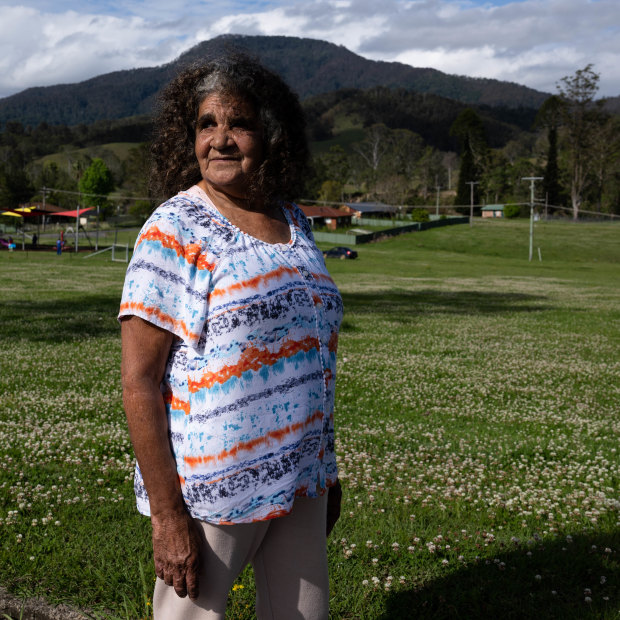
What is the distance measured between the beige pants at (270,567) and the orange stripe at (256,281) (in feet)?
2.68

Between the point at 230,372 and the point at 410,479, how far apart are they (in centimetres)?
372

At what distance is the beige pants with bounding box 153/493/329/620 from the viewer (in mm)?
2334

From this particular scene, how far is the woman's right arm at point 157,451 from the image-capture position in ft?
7.23

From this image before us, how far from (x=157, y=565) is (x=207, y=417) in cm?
56

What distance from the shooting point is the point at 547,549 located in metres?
4.36

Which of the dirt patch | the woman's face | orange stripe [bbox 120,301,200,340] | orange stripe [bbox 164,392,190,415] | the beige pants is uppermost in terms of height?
the woman's face

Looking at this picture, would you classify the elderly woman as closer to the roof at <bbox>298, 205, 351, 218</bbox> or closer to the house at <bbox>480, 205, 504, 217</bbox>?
the roof at <bbox>298, 205, 351, 218</bbox>

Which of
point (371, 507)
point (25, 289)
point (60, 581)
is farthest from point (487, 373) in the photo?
point (25, 289)

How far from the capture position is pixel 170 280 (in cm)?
220

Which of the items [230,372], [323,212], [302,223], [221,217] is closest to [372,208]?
[323,212]

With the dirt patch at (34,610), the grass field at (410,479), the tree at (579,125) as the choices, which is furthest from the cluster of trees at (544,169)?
the dirt patch at (34,610)

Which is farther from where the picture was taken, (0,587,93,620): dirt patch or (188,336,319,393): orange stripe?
(0,587,93,620): dirt patch

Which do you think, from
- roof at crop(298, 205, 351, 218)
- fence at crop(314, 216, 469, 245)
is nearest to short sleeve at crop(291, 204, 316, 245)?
fence at crop(314, 216, 469, 245)

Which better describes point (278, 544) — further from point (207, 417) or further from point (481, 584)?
point (481, 584)
